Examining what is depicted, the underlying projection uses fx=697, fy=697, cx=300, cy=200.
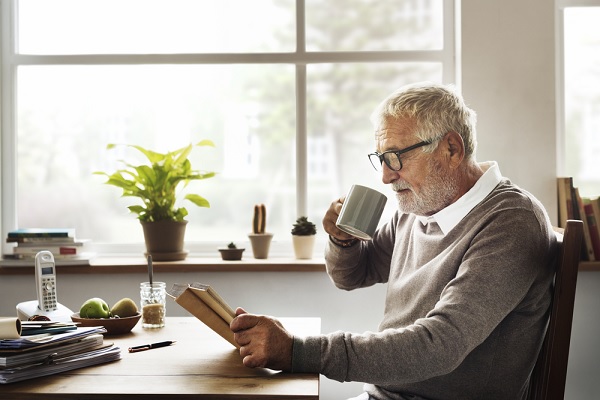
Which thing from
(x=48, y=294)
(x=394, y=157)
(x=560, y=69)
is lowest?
(x=48, y=294)

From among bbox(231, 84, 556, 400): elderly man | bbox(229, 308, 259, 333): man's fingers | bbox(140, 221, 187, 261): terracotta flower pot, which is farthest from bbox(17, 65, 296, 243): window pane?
bbox(229, 308, 259, 333): man's fingers

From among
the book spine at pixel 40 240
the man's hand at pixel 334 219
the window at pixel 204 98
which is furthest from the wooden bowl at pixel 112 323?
the window at pixel 204 98

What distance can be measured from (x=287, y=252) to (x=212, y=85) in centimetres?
83

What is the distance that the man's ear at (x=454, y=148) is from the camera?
6.19 ft

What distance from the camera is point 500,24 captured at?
286 centimetres

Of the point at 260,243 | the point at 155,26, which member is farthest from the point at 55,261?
the point at 155,26

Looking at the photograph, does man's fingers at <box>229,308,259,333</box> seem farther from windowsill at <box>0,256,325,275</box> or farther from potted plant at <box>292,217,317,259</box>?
potted plant at <box>292,217,317,259</box>

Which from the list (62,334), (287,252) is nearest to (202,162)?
(287,252)

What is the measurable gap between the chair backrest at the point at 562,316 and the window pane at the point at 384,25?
65.5 inches

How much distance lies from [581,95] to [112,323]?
2.23m

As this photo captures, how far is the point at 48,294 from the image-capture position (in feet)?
7.16

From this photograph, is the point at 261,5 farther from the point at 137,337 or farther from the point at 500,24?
the point at 137,337

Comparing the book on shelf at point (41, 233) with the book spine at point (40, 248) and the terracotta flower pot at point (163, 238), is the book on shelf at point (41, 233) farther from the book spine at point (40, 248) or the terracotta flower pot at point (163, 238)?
the terracotta flower pot at point (163, 238)

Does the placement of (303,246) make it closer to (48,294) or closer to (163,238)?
(163,238)
